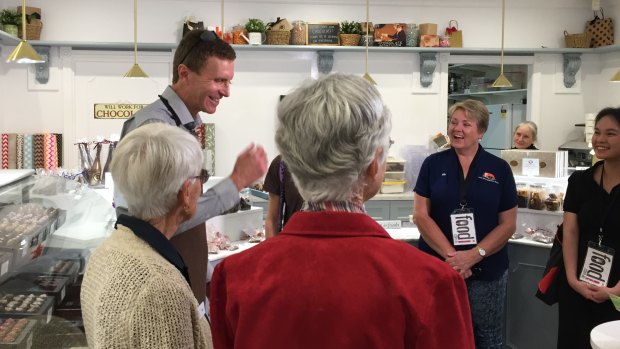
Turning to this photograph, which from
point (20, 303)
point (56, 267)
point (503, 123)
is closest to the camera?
point (20, 303)

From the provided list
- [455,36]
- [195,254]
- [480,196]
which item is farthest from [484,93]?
[195,254]

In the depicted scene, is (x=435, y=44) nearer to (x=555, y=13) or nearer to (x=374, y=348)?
(x=555, y=13)

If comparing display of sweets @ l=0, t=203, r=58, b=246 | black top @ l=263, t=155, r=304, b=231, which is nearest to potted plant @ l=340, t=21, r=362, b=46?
black top @ l=263, t=155, r=304, b=231

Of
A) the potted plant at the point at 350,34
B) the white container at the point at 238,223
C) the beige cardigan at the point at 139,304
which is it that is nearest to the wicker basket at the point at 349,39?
the potted plant at the point at 350,34

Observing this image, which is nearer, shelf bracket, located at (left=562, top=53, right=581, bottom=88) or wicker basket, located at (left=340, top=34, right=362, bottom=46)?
wicker basket, located at (left=340, top=34, right=362, bottom=46)

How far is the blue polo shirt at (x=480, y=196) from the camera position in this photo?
3205mm

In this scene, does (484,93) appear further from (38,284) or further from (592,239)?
(38,284)

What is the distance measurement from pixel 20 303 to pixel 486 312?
227cm

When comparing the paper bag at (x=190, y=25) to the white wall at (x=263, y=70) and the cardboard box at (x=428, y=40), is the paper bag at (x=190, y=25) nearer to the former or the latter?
the white wall at (x=263, y=70)

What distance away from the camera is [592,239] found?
301 centimetres

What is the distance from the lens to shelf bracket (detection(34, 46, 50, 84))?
21.5ft

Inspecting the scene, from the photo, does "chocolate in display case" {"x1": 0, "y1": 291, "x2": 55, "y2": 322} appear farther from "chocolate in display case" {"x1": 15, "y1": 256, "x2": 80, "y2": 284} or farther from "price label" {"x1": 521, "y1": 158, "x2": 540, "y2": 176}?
"price label" {"x1": 521, "y1": 158, "x2": 540, "y2": 176}

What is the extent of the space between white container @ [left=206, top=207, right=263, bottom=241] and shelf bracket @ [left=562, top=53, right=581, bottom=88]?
4842mm

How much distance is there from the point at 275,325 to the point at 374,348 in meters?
0.18
